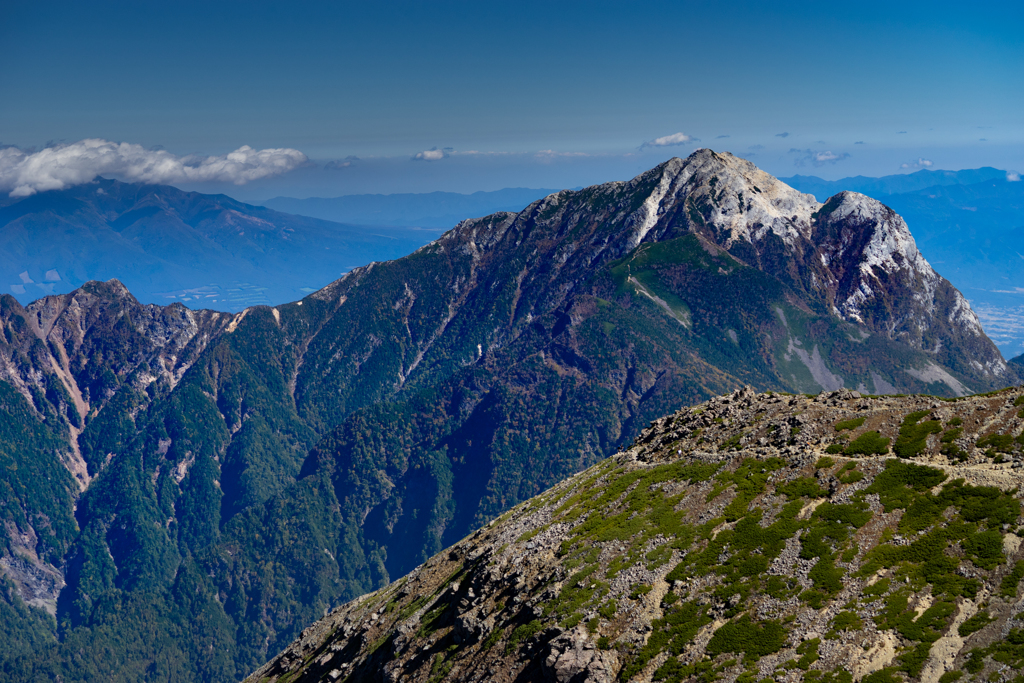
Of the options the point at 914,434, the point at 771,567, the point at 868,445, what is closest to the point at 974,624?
the point at 771,567

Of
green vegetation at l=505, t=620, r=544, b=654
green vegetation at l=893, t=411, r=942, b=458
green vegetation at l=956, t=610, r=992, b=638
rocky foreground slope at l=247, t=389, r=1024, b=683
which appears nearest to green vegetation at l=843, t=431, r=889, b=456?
rocky foreground slope at l=247, t=389, r=1024, b=683

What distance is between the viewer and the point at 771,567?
3305 inches

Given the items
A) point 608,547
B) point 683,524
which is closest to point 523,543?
point 608,547

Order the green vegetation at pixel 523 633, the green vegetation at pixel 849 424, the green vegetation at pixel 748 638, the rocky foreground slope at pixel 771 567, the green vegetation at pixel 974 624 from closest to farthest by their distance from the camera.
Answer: the green vegetation at pixel 974 624 → the rocky foreground slope at pixel 771 567 → the green vegetation at pixel 748 638 → the green vegetation at pixel 523 633 → the green vegetation at pixel 849 424

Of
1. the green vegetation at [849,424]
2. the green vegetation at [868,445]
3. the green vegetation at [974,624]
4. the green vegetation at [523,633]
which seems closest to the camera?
the green vegetation at [974,624]

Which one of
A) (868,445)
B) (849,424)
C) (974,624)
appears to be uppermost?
(849,424)

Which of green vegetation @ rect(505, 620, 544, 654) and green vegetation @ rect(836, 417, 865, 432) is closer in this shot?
green vegetation @ rect(505, 620, 544, 654)

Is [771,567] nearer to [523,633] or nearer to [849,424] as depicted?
[523,633]

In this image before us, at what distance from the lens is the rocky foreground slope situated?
71250mm

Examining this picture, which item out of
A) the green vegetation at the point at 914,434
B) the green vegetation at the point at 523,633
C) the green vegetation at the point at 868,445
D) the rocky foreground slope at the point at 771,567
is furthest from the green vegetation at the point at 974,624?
the green vegetation at the point at 523,633

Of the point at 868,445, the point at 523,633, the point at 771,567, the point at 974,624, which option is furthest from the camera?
the point at 868,445

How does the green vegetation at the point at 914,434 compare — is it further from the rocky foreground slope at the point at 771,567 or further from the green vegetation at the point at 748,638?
the green vegetation at the point at 748,638

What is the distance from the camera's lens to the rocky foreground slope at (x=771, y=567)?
7125 centimetres

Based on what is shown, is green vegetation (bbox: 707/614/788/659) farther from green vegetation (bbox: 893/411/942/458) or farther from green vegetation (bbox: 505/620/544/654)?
green vegetation (bbox: 893/411/942/458)
